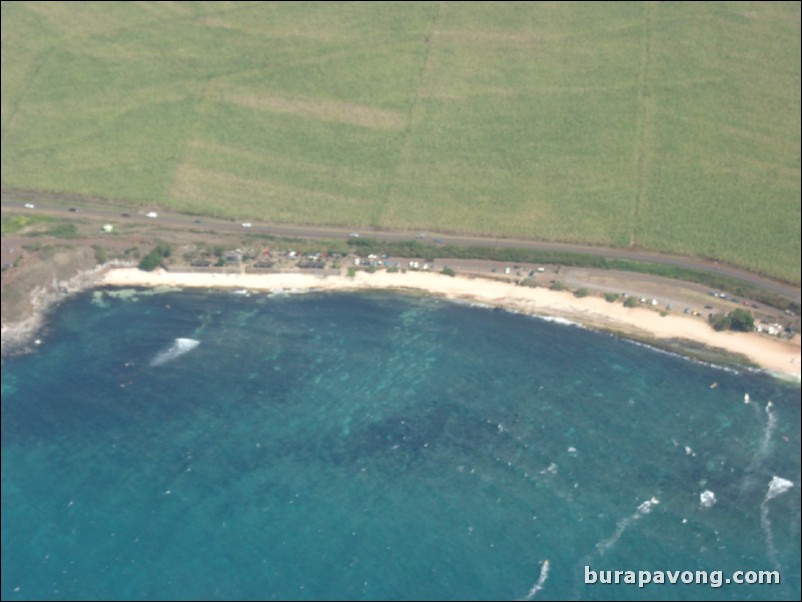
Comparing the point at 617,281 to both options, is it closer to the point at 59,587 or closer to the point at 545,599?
the point at 545,599

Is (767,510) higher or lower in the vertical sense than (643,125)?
lower

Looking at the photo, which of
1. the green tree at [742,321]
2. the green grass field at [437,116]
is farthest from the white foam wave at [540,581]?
the green grass field at [437,116]

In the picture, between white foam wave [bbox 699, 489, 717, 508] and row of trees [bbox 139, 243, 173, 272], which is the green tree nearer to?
white foam wave [bbox 699, 489, 717, 508]

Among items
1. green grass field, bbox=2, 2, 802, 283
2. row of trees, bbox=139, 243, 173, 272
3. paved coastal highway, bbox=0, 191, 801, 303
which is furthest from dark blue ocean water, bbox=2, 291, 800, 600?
green grass field, bbox=2, 2, 802, 283

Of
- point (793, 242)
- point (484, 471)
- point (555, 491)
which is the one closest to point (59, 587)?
point (484, 471)

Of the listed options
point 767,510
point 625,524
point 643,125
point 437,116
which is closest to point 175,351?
point 437,116

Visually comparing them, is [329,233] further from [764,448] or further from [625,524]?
[764,448]
